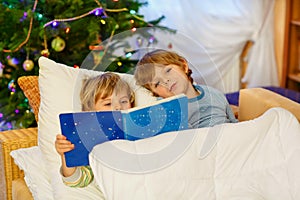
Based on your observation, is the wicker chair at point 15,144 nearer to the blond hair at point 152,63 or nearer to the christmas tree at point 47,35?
the blond hair at point 152,63

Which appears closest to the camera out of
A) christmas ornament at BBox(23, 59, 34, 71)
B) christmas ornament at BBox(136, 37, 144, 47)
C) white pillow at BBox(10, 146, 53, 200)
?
white pillow at BBox(10, 146, 53, 200)

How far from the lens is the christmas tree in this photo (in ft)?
8.34

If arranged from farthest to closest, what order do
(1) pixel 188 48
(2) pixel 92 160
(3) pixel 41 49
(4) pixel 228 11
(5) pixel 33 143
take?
(4) pixel 228 11 → (1) pixel 188 48 → (3) pixel 41 49 → (5) pixel 33 143 → (2) pixel 92 160

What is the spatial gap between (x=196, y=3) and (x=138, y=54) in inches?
65.1

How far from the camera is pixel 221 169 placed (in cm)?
172

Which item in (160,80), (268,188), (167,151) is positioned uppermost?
(160,80)

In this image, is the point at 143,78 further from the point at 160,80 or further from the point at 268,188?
the point at 268,188

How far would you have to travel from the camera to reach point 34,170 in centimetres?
184

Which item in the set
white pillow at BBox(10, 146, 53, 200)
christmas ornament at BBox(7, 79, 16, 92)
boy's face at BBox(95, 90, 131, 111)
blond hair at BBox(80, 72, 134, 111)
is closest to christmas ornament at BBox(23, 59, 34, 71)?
christmas ornament at BBox(7, 79, 16, 92)

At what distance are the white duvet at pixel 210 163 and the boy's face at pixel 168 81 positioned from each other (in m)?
0.15

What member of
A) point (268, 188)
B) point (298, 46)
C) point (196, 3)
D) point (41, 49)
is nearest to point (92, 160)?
point (268, 188)

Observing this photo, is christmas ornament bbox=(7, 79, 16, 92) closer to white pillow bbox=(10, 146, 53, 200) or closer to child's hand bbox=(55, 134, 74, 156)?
white pillow bbox=(10, 146, 53, 200)

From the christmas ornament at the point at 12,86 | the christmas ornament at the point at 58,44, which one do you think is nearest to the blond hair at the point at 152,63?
the christmas ornament at the point at 58,44

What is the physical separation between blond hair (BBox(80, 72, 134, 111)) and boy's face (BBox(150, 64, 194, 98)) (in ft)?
0.29
